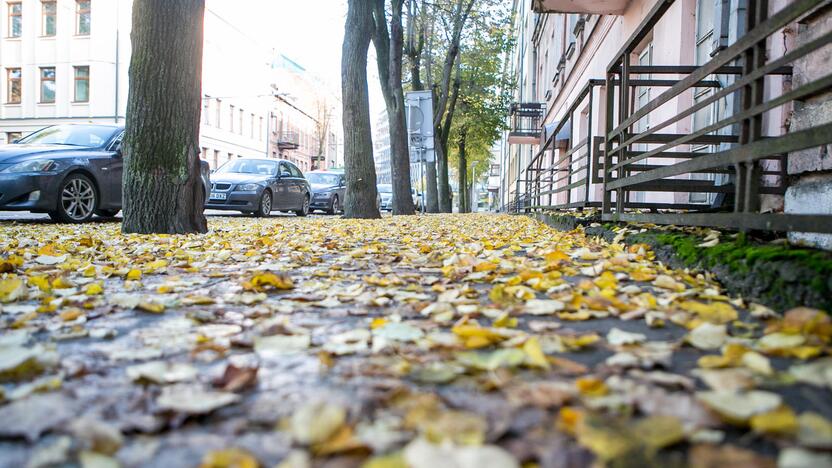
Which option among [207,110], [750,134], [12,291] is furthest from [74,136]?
[207,110]

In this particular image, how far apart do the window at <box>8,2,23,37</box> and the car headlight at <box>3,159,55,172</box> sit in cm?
2805

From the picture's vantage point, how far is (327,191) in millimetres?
20047

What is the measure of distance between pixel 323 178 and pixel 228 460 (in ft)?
66.8

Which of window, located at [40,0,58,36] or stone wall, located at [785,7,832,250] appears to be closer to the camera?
stone wall, located at [785,7,832,250]

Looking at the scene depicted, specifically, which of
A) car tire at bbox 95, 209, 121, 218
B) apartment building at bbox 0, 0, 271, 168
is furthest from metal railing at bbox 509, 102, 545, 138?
apartment building at bbox 0, 0, 271, 168

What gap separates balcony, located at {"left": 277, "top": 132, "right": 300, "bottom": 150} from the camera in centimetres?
5033

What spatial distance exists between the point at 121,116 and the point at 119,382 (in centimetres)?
3186

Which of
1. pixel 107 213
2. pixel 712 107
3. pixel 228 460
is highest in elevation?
pixel 712 107

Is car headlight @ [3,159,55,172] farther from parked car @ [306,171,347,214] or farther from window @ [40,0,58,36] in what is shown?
window @ [40,0,58,36]

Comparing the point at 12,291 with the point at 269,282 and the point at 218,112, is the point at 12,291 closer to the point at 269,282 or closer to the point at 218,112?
the point at 269,282

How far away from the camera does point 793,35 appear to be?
4617 millimetres

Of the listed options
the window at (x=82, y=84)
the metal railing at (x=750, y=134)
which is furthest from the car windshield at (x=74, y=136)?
the window at (x=82, y=84)

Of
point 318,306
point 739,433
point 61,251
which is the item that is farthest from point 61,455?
point 61,251

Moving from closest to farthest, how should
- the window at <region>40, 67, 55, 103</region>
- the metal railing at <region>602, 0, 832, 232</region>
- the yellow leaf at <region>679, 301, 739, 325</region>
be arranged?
the yellow leaf at <region>679, 301, 739, 325</region>, the metal railing at <region>602, 0, 832, 232</region>, the window at <region>40, 67, 55, 103</region>
